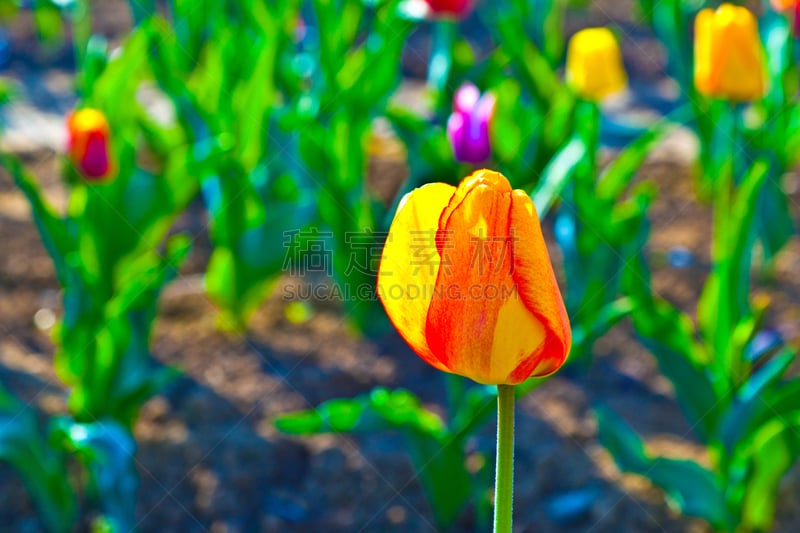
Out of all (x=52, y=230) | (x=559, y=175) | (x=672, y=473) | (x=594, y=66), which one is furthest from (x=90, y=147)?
A: (x=672, y=473)

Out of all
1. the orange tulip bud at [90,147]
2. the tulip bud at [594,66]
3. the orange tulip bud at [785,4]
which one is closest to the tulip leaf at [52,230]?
the orange tulip bud at [90,147]

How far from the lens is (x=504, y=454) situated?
37.2 inches

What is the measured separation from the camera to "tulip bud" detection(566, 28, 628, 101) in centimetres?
249

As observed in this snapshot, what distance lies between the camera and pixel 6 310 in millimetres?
2740

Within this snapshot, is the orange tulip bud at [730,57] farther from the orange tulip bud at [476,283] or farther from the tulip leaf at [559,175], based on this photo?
the orange tulip bud at [476,283]

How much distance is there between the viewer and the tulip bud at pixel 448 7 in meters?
2.65

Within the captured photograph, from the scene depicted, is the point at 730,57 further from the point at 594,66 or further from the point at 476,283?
the point at 476,283

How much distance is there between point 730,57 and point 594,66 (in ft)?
1.13

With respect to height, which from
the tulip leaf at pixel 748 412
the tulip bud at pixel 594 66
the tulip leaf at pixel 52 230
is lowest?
the tulip leaf at pixel 748 412

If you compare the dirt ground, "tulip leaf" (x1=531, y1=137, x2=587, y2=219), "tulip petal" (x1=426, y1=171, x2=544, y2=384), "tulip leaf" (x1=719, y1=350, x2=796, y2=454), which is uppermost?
"tulip petal" (x1=426, y1=171, x2=544, y2=384)

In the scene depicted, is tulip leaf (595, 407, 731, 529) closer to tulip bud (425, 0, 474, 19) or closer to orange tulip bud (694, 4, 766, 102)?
orange tulip bud (694, 4, 766, 102)

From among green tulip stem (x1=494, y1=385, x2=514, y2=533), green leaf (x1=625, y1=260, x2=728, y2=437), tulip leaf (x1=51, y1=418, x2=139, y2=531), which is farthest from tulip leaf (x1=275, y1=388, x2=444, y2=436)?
green tulip stem (x1=494, y1=385, x2=514, y2=533)

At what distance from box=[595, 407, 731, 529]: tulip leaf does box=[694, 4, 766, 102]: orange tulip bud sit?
84 cm

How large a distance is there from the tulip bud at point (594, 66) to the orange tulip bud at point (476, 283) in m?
1.65
